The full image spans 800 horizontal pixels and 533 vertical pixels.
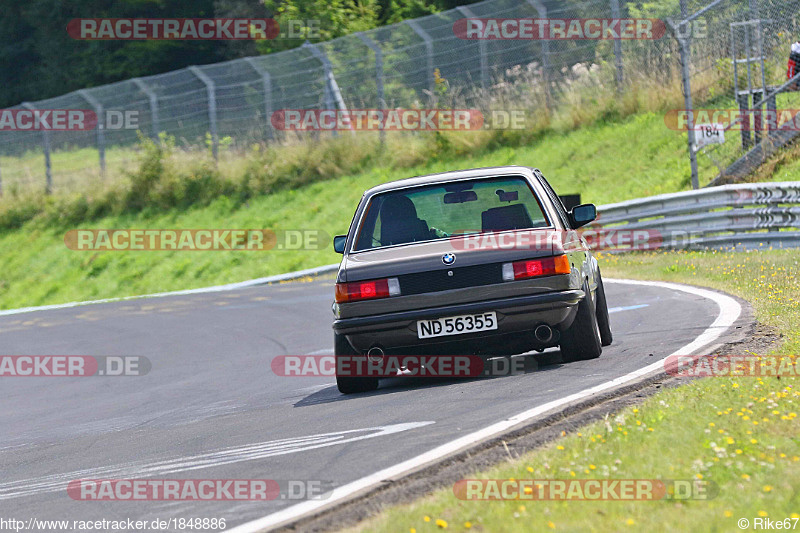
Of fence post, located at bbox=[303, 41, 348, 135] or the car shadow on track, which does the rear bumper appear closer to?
the car shadow on track

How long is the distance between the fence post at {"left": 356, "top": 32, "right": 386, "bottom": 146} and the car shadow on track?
20916 millimetres

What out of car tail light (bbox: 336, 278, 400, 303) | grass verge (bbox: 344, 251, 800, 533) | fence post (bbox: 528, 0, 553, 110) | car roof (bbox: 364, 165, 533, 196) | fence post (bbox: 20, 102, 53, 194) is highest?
fence post (bbox: 528, 0, 553, 110)

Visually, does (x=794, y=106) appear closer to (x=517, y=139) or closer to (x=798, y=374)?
(x=517, y=139)

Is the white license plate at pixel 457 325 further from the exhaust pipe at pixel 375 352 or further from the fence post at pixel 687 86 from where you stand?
the fence post at pixel 687 86

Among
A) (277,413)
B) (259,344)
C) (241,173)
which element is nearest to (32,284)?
(241,173)

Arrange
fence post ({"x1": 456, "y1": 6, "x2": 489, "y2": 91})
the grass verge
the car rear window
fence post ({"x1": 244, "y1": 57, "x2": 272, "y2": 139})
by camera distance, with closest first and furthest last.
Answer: the grass verge, the car rear window, fence post ({"x1": 456, "y1": 6, "x2": 489, "y2": 91}), fence post ({"x1": 244, "y1": 57, "x2": 272, "y2": 139})

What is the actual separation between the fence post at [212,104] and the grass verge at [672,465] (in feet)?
83.2

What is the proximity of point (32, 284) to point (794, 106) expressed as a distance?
18.5 m

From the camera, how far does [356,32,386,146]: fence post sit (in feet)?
94.4

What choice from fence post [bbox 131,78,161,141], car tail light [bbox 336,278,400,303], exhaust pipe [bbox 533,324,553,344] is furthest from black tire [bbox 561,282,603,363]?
fence post [bbox 131,78,161,141]

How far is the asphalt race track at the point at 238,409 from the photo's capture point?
5.39 m

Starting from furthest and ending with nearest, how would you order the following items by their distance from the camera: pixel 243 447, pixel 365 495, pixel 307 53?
pixel 307 53 → pixel 243 447 → pixel 365 495

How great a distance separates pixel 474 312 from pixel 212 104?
78.8 feet

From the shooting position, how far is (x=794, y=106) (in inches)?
782
